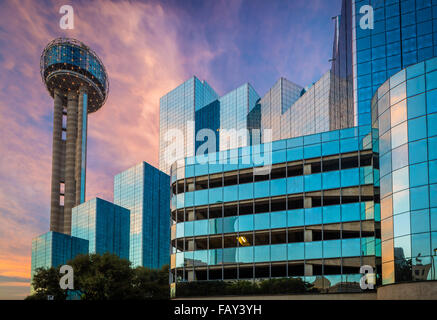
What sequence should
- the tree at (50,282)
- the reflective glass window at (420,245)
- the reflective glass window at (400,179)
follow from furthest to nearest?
the tree at (50,282) → the reflective glass window at (400,179) → the reflective glass window at (420,245)

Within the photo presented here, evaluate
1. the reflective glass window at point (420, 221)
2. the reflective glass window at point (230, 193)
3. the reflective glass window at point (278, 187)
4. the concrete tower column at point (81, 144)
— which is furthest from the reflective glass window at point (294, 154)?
the concrete tower column at point (81, 144)

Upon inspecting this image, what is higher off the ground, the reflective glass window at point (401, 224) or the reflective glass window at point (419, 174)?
the reflective glass window at point (419, 174)

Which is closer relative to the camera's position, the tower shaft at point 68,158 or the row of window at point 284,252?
the row of window at point 284,252

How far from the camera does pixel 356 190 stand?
46.4 m

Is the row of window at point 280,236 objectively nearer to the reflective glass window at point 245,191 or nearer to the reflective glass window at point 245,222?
the reflective glass window at point 245,222

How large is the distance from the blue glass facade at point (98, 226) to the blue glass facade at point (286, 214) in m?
120

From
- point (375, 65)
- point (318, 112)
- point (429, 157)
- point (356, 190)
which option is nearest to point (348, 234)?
point (356, 190)

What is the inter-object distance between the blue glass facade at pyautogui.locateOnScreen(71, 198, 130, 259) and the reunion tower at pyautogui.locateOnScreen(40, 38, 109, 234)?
27.6ft

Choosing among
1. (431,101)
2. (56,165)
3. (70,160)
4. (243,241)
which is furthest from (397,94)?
(56,165)

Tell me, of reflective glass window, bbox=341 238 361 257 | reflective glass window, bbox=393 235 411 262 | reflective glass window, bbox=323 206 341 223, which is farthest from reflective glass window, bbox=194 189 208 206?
reflective glass window, bbox=393 235 411 262

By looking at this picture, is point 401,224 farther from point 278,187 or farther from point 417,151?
point 278,187

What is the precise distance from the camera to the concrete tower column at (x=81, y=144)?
7234 inches

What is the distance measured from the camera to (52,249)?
15300cm

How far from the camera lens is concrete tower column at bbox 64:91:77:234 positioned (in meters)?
180
